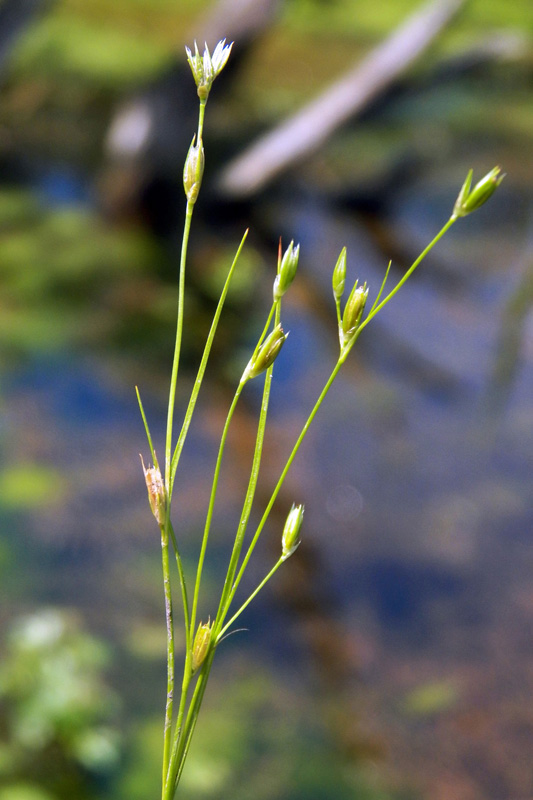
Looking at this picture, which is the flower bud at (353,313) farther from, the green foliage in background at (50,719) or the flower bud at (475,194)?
the green foliage in background at (50,719)

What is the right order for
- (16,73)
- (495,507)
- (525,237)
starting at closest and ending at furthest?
1. (495,507)
2. (525,237)
3. (16,73)

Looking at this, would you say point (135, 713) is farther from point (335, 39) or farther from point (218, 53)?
point (335, 39)

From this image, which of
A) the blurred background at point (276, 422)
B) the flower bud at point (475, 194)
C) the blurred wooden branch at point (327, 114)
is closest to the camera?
the flower bud at point (475, 194)

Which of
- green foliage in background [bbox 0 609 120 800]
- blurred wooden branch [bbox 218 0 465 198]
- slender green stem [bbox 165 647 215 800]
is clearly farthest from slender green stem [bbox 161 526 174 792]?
blurred wooden branch [bbox 218 0 465 198]

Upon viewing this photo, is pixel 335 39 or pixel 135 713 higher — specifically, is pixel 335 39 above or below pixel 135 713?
above

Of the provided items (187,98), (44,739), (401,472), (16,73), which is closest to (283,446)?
(401,472)

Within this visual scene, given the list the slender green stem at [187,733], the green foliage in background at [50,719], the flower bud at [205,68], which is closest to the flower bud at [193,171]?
the flower bud at [205,68]

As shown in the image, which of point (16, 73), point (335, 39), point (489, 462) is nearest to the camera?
point (489, 462)

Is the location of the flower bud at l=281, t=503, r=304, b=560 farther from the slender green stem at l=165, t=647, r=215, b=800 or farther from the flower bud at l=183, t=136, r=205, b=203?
the flower bud at l=183, t=136, r=205, b=203

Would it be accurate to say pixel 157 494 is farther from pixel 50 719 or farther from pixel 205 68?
pixel 50 719
